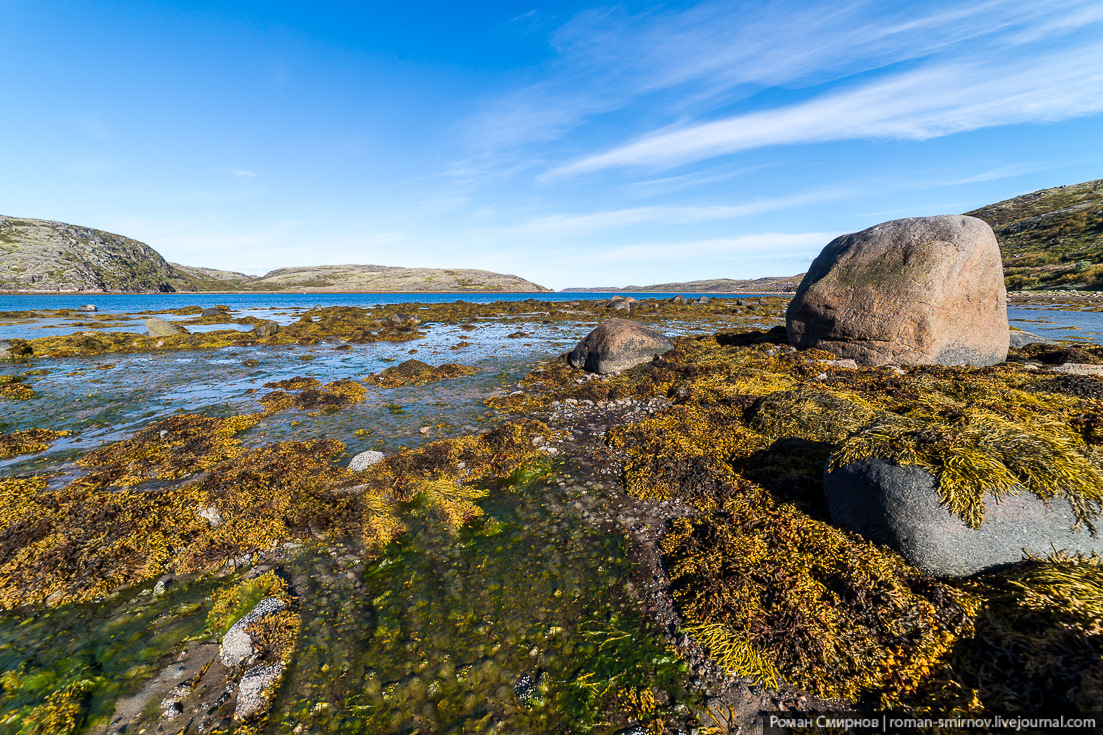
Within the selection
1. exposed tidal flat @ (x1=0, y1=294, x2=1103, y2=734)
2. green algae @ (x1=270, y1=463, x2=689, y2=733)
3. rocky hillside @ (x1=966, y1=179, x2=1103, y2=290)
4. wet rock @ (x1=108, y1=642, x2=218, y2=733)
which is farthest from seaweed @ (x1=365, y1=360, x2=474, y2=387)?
rocky hillside @ (x1=966, y1=179, x2=1103, y2=290)

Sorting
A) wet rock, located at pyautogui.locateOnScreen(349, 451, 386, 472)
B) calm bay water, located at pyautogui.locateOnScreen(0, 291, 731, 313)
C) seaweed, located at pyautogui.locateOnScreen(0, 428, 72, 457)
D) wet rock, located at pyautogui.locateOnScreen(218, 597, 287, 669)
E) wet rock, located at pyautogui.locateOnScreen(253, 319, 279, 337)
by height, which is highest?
calm bay water, located at pyautogui.locateOnScreen(0, 291, 731, 313)

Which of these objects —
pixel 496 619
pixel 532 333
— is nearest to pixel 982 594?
pixel 496 619

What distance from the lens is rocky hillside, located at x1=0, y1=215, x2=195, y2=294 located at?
341 ft

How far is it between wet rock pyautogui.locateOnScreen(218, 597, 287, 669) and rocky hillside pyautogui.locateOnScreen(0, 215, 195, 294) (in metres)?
160

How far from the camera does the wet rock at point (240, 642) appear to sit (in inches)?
141

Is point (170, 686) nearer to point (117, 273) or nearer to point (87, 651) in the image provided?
point (87, 651)

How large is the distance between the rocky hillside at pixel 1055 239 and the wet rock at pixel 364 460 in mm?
74411

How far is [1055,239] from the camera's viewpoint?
72625 mm

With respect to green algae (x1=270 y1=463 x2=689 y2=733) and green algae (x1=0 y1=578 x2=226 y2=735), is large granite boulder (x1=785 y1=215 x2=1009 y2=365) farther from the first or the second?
green algae (x1=0 y1=578 x2=226 y2=735)

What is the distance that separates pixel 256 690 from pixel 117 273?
196m

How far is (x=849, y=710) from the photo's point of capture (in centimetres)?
300

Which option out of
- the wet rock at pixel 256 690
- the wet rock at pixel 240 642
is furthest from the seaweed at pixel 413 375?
the wet rock at pixel 256 690

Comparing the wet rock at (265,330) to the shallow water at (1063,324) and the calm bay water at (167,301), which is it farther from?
the shallow water at (1063,324)

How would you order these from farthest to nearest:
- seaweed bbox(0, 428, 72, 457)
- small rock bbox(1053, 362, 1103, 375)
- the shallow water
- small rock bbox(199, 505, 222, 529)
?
the shallow water, small rock bbox(1053, 362, 1103, 375), seaweed bbox(0, 428, 72, 457), small rock bbox(199, 505, 222, 529)
